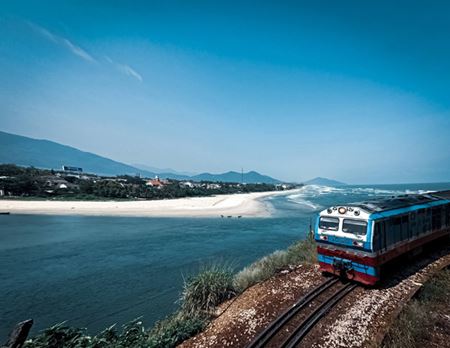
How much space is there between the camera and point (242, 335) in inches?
267

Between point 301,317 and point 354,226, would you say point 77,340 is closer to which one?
point 301,317

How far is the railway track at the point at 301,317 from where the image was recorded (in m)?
6.42

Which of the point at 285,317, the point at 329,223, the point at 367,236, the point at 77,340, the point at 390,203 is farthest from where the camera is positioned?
the point at 390,203

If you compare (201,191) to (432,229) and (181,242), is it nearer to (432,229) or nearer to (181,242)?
(181,242)

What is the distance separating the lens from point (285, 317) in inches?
291

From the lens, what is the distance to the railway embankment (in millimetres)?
6613

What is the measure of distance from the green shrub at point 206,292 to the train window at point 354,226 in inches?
195

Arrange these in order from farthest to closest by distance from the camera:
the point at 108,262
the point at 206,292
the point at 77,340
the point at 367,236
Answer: the point at 108,262, the point at 206,292, the point at 367,236, the point at 77,340

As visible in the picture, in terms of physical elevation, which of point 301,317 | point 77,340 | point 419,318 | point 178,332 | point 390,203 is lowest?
point 77,340

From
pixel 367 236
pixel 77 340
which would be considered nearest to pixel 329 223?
pixel 367 236

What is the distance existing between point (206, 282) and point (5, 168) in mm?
114999

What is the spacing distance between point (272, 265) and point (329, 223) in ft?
12.7

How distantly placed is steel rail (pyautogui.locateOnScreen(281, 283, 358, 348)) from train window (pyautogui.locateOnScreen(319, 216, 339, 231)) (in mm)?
2151

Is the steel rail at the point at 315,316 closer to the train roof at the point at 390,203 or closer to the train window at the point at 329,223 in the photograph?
the train window at the point at 329,223
